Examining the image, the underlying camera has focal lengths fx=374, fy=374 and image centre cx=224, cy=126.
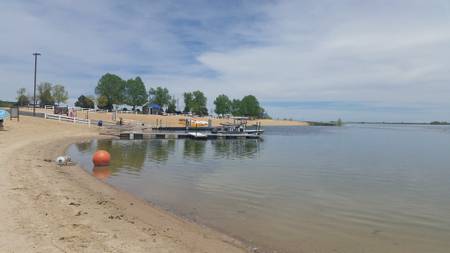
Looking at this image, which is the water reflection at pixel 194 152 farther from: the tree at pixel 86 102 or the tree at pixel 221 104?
the tree at pixel 221 104

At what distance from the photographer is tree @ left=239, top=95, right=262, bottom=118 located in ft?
557

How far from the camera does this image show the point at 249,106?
172 metres

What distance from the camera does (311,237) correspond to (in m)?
10.1

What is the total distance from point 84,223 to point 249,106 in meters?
164

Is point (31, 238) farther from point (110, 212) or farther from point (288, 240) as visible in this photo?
point (288, 240)

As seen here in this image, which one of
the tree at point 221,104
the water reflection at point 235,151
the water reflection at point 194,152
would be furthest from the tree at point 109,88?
the water reflection at point 194,152

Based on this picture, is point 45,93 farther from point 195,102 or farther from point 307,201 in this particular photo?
point 307,201

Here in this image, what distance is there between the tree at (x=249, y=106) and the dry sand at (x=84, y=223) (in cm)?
15633

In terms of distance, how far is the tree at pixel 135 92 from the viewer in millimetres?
119625

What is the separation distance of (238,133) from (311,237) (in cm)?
5458

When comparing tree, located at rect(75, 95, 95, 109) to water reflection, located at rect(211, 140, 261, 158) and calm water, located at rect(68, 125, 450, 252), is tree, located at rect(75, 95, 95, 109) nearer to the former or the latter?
water reflection, located at rect(211, 140, 261, 158)

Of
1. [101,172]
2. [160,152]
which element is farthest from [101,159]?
[160,152]

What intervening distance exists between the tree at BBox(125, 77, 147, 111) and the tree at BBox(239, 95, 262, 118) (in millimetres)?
59132

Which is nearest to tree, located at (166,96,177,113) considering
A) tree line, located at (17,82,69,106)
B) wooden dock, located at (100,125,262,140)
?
tree line, located at (17,82,69,106)
